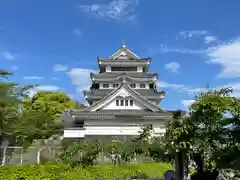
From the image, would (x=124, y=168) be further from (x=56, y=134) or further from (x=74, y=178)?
(x=56, y=134)

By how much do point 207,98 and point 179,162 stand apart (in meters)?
3.56

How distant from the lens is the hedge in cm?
1703

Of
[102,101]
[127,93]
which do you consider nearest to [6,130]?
[102,101]

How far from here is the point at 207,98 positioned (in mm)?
14109

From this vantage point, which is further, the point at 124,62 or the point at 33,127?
the point at 124,62

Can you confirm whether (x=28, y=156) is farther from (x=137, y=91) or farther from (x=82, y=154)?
(x=137, y=91)

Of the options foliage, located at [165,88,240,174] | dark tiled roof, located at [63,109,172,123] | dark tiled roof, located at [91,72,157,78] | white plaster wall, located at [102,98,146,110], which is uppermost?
dark tiled roof, located at [91,72,157,78]

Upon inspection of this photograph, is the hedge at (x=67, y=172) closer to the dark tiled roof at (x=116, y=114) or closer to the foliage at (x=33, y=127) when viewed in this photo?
the foliage at (x=33, y=127)

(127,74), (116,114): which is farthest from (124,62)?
(116,114)

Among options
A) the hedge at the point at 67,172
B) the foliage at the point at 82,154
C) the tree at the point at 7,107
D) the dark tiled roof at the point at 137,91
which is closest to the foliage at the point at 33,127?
the tree at the point at 7,107

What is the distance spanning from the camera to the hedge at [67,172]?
17031 mm

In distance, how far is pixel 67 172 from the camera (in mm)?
17703

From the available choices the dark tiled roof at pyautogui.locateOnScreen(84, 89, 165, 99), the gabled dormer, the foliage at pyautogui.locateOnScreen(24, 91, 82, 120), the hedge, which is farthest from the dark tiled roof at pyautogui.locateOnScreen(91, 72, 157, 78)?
the hedge

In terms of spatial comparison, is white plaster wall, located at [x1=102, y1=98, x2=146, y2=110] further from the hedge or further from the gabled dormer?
the hedge
